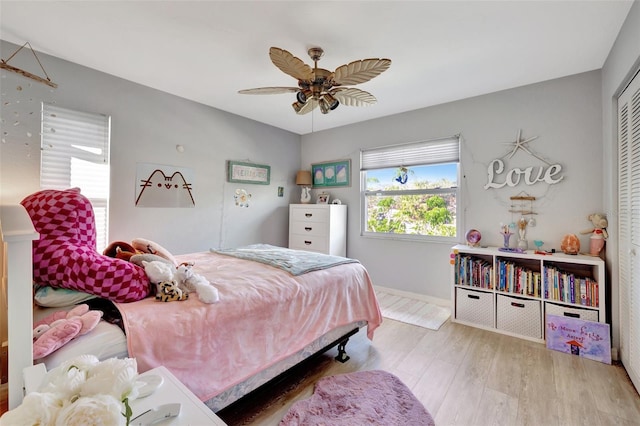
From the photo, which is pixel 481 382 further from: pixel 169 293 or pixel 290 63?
pixel 290 63

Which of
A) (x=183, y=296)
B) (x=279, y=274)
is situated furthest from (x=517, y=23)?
(x=183, y=296)

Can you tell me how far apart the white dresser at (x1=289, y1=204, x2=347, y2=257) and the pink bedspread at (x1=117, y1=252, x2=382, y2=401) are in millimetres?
1661

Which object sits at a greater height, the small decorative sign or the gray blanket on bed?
the gray blanket on bed

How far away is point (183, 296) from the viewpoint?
1.40 meters

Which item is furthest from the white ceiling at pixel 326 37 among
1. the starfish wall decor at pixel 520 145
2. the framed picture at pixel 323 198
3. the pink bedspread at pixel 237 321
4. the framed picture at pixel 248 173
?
the framed picture at pixel 323 198

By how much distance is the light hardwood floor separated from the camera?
1.53 metres

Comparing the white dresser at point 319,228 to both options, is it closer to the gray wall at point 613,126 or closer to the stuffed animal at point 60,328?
the gray wall at point 613,126

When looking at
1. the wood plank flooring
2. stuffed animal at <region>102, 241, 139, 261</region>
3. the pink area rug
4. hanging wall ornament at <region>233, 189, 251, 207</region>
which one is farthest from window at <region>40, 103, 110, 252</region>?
the pink area rug

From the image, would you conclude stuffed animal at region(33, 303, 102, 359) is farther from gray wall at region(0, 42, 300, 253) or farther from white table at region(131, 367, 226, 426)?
gray wall at region(0, 42, 300, 253)

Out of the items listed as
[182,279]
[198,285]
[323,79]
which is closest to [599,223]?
[323,79]

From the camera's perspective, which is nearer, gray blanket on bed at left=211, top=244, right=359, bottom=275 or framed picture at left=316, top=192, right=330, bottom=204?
gray blanket on bed at left=211, top=244, right=359, bottom=275

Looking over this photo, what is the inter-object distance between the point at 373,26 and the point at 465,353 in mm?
2561

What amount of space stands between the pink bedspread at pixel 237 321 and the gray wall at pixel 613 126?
1.94 m

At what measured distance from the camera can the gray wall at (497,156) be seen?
2.47 m
